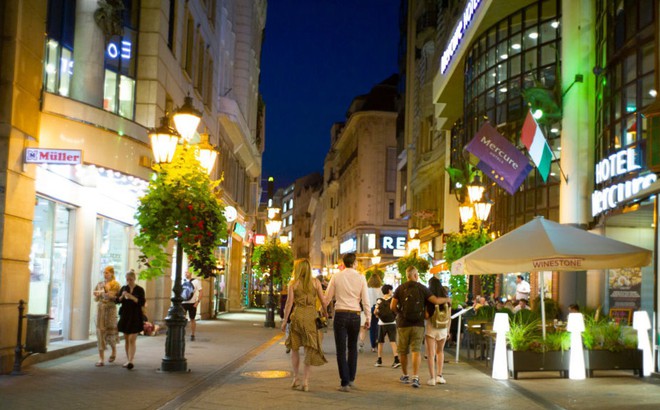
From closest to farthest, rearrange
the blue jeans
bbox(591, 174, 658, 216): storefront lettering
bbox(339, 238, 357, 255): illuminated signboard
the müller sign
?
the blue jeans → bbox(591, 174, 658, 216): storefront lettering → the müller sign → bbox(339, 238, 357, 255): illuminated signboard

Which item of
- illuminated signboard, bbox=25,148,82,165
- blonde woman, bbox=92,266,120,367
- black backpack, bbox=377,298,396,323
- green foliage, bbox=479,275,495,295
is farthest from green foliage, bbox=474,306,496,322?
illuminated signboard, bbox=25,148,82,165

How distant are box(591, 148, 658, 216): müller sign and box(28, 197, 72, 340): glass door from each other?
12.0m

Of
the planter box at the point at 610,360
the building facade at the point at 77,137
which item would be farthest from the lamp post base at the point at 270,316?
the planter box at the point at 610,360

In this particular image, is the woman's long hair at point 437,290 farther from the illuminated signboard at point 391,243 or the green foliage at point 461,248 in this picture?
the illuminated signboard at point 391,243

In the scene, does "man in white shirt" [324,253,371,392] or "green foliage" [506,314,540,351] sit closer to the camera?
"man in white shirt" [324,253,371,392]

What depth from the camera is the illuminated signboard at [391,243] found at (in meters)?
82.0

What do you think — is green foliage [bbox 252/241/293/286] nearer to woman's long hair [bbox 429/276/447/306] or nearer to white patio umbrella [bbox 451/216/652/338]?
white patio umbrella [bbox 451/216/652/338]

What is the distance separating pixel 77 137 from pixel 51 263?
Answer: 2593 millimetres

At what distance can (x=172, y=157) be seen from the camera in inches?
571

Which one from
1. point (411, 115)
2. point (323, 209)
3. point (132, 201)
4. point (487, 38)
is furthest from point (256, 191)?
point (323, 209)

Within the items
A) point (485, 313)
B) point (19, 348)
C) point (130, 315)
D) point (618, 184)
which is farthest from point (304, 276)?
point (618, 184)

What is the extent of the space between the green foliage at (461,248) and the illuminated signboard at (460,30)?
9.82 metres

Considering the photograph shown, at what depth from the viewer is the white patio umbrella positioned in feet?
47.3

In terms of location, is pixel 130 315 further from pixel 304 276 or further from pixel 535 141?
pixel 535 141
